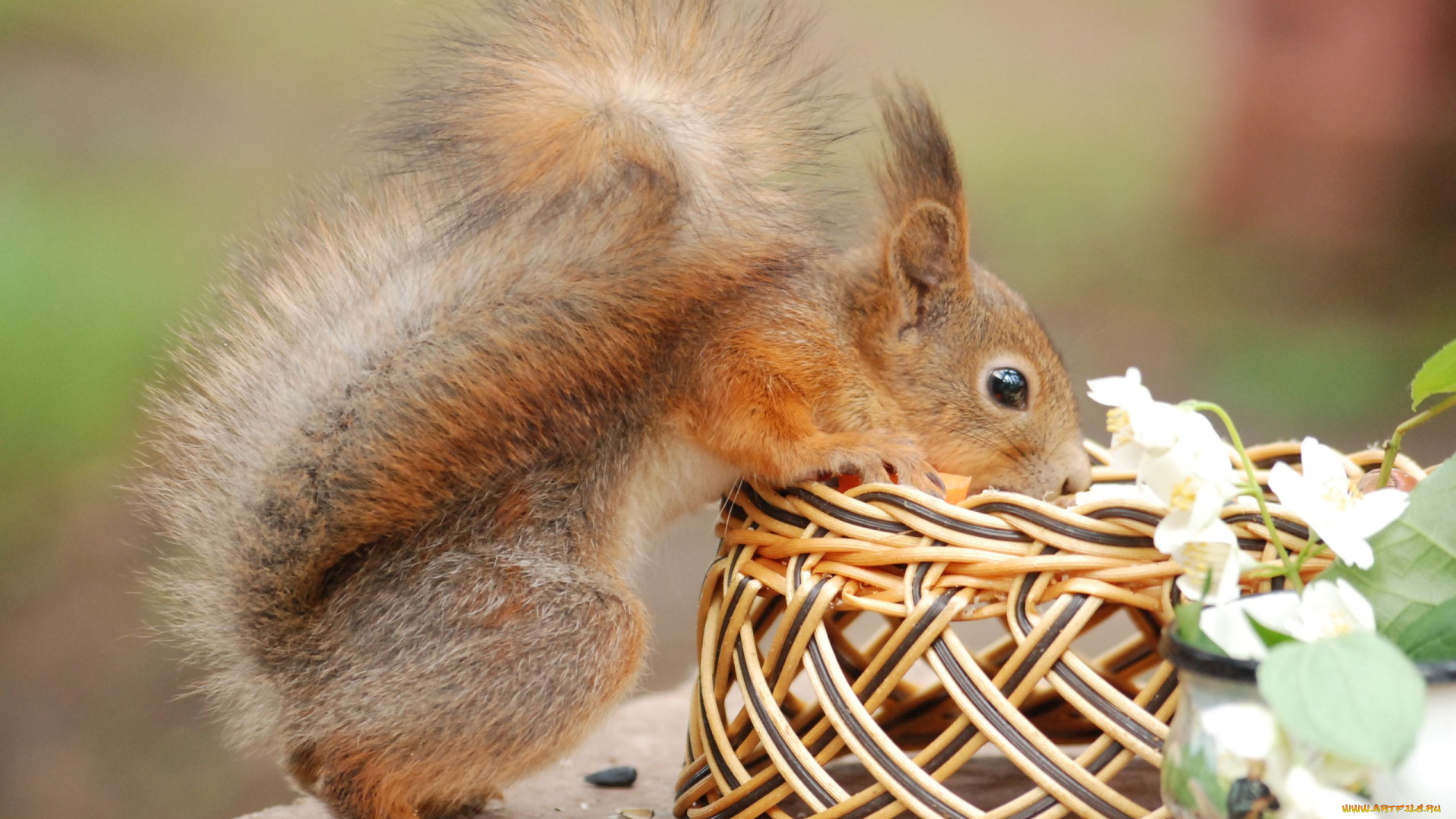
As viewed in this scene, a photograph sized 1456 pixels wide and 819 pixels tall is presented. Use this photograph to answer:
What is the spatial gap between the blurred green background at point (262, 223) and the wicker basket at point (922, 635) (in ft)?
2.66

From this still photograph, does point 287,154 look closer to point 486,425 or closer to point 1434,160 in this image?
point 486,425

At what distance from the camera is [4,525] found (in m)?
2.10

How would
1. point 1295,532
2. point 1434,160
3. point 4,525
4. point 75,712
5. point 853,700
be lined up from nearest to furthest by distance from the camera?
point 1295,532 < point 853,700 < point 4,525 < point 75,712 < point 1434,160

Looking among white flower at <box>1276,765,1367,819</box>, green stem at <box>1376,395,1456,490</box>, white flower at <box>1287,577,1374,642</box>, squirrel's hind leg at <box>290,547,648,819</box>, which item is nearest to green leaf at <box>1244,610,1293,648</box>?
white flower at <box>1287,577,1374,642</box>

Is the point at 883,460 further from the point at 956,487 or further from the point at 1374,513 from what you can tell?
the point at 1374,513

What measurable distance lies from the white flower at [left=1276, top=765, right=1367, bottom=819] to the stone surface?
59 centimetres

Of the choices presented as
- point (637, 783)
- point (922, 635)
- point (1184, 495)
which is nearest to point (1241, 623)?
point (1184, 495)

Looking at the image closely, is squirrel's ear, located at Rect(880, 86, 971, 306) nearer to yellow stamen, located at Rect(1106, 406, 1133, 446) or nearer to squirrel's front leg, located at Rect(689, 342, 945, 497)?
squirrel's front leg, located at Rect(689, 342, 945, 497)

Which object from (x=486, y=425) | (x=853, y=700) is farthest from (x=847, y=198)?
(x=853, y=700)

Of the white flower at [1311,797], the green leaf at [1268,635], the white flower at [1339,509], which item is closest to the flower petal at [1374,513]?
the white flower at [1339,509]

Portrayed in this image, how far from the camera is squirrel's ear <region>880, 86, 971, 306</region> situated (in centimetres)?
156

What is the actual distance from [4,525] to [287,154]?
939mm

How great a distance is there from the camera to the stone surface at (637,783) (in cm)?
148

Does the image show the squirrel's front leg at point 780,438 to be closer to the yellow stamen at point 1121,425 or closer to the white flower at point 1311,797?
the yellow stamen at point 1121,425
